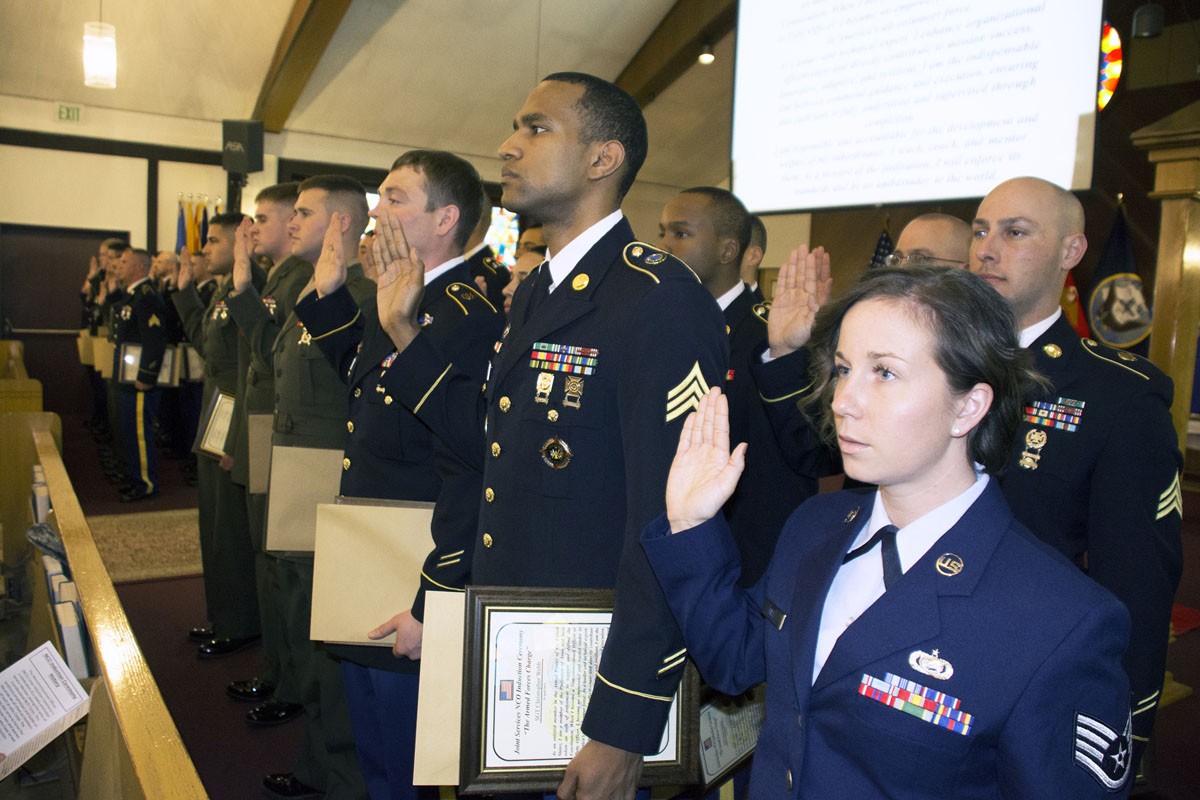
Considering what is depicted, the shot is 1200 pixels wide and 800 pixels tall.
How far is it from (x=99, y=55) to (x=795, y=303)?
627 centimetres

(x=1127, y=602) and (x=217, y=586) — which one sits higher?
(x=1127, y=602)

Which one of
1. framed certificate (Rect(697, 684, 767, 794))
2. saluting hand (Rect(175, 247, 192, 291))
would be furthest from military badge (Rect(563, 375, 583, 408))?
saluting hand (Rect(175, 247, 192, 291))

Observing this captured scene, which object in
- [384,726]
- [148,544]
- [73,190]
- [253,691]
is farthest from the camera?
[73,190]

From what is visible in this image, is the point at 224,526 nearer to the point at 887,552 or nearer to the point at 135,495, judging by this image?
the point at 887,552

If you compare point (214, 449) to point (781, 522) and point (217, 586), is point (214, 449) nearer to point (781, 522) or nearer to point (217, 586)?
point (217, 586)

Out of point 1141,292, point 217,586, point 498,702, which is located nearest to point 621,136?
point 498,702

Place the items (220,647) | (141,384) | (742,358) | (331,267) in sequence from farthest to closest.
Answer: (141,384)
(220,647)
(742,358)
(331,267)

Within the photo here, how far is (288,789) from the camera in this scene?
266cm

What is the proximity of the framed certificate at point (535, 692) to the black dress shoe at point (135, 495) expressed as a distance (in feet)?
20.3

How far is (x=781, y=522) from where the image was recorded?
7.83 feet

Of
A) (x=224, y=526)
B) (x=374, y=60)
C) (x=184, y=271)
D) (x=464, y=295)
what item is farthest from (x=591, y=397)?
(x=374, y=60)

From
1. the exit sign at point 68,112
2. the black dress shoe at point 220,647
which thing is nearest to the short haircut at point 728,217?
the black dress shoe at point 220,647

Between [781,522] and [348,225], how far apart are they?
1.43 m

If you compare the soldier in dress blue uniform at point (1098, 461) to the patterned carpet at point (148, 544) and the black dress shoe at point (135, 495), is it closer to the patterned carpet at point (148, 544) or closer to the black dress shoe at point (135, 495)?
the patterned carpet at point (148, 544)
